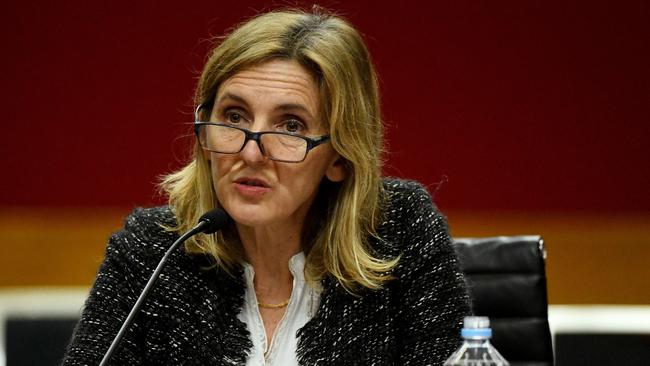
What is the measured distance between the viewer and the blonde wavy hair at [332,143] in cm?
181

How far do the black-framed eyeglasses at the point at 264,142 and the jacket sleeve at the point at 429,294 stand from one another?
0.29 metres

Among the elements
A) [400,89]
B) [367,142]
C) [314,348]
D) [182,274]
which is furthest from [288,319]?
[400,89]

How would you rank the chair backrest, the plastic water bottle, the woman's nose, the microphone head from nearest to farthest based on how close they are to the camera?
the plastic water bottle → the microphone head → the woman's nose → the chair backrest

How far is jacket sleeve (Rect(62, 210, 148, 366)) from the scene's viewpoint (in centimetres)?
175

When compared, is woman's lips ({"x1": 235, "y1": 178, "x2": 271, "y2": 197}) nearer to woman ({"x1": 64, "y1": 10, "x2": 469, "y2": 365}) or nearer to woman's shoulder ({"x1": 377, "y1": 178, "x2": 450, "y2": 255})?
woman ({"x1": 64, "y1": 10, "x2": 469, "y2": 365})

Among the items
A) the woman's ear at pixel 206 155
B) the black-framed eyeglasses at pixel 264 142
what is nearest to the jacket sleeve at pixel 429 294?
the black-framed eyeglasses at pixel 264 142

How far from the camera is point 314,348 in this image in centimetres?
182

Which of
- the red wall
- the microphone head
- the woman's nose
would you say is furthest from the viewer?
the red wall

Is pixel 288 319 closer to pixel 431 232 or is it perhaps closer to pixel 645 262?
pixel 431 232

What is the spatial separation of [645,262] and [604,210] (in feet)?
0.72

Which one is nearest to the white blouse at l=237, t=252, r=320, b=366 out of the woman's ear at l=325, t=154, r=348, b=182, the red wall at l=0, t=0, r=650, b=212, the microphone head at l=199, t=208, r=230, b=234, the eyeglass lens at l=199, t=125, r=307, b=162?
the woman's ear at l=325, t=154, r=348, b=182

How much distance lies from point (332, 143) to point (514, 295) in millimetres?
559

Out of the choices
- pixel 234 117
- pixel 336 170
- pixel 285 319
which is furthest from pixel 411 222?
pixel 234 117

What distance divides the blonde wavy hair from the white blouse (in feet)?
0.10
